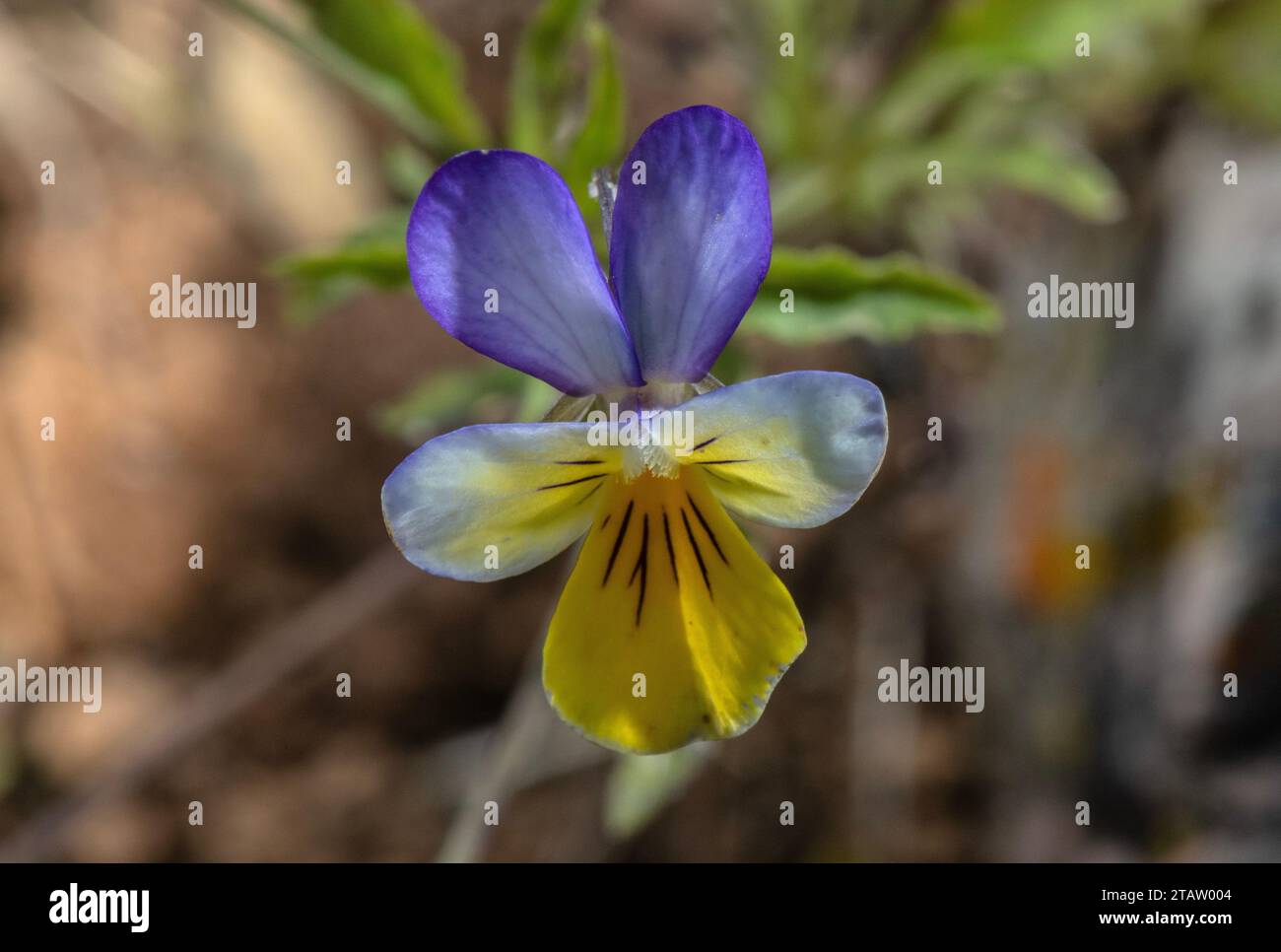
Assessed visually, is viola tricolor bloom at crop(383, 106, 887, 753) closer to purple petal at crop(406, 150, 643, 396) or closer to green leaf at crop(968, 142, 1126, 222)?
purple petal at crop(406, 150, 643, 396)

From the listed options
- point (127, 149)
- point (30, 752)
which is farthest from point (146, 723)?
point (127, 149)

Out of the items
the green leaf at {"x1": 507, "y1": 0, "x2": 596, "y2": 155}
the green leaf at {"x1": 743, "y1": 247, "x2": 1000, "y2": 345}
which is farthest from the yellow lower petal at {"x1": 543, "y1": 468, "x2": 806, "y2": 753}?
the green leaf at {"x1": 507, "y1": 0, "x2": 596, "y2": 155}

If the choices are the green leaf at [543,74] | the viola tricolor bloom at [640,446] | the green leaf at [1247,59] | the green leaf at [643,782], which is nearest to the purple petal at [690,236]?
the viola tricolor bloom at [640,446]

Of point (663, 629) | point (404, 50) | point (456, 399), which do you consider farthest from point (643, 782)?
point (404, 50)

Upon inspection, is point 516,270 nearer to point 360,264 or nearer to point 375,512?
point 360,264

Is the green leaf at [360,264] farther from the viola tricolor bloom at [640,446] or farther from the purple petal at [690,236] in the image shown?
the purple petal at [690,236]

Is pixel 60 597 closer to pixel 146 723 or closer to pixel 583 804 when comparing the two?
Answer: pixel 146 723
